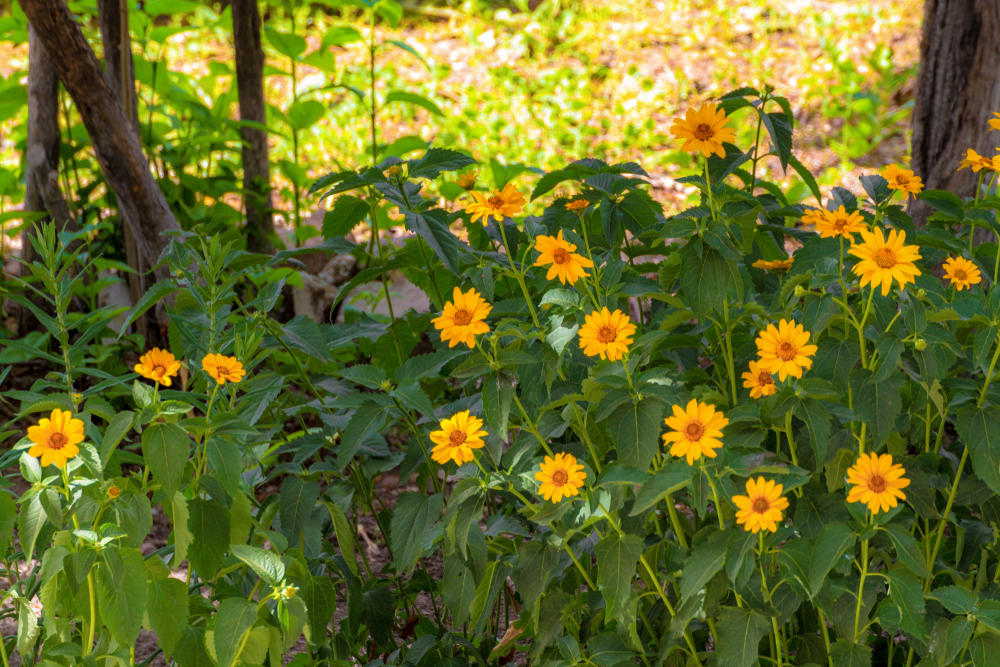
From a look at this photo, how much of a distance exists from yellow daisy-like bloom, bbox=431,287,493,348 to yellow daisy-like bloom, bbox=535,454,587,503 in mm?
189

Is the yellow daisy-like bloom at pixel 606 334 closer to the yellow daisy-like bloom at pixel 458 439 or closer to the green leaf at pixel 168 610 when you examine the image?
the yellow daisy-like bloom at pixel 458 439

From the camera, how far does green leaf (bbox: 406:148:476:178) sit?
1.76 m

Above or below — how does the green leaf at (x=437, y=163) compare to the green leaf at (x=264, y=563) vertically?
above

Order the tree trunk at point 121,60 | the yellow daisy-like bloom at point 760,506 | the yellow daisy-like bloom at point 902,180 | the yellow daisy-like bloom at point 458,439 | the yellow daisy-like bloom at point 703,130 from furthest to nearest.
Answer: the tree trunk at point 121,60 < the yellow daisy-like bloom at point 902,180 < the yellow daisy-like bloom at point 703,130 < the yellow daisy-like bloom at point 458,439 < the yellow daisy-like bloom at point 760,506

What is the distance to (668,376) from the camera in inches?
56.9

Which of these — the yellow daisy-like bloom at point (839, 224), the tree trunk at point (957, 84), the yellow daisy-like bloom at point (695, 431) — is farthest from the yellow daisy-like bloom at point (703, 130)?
the tree trunk at point (957, 84)

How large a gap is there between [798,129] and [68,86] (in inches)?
154

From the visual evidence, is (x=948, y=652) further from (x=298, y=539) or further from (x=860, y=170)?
(x=860, y=170)

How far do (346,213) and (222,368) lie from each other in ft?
2.04

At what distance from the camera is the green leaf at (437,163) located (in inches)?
69.2

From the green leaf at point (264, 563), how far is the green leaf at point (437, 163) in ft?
2.27

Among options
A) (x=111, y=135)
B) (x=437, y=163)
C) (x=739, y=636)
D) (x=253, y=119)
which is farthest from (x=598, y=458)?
(x=253, y=119)

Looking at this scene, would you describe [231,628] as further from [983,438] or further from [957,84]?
[957,84]

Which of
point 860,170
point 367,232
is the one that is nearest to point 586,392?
point 367,232
